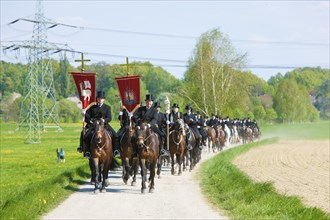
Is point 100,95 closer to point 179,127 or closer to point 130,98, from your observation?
point 130,98

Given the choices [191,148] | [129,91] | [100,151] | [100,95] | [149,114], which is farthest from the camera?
[191,148]

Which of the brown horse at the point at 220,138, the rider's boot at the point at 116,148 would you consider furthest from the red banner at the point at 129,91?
the brown horse at the point at 220,138

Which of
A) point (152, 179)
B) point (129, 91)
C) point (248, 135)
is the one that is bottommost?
point (248, 135)

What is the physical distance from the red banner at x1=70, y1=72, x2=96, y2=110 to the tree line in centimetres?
322

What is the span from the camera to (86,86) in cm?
1827

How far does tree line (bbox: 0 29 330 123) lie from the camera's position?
71.2 meters

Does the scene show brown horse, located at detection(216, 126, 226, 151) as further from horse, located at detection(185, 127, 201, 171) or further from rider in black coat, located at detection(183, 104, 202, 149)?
horse, located at detection(185, 127, 201, 171)

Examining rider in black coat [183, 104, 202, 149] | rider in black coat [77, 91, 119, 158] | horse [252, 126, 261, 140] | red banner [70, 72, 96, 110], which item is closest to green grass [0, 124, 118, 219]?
rider in black coat [77, 91, 119, 158]

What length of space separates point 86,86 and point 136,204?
16.1 feet

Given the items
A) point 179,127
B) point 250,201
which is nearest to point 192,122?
point 179,127

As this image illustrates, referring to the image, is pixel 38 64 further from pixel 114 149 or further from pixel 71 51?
pixel 114 149

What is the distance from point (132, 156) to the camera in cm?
1773

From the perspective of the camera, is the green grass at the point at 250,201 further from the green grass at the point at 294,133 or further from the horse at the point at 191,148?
the green grass at the point at 294,133

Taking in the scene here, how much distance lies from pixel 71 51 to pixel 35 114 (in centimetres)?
725
